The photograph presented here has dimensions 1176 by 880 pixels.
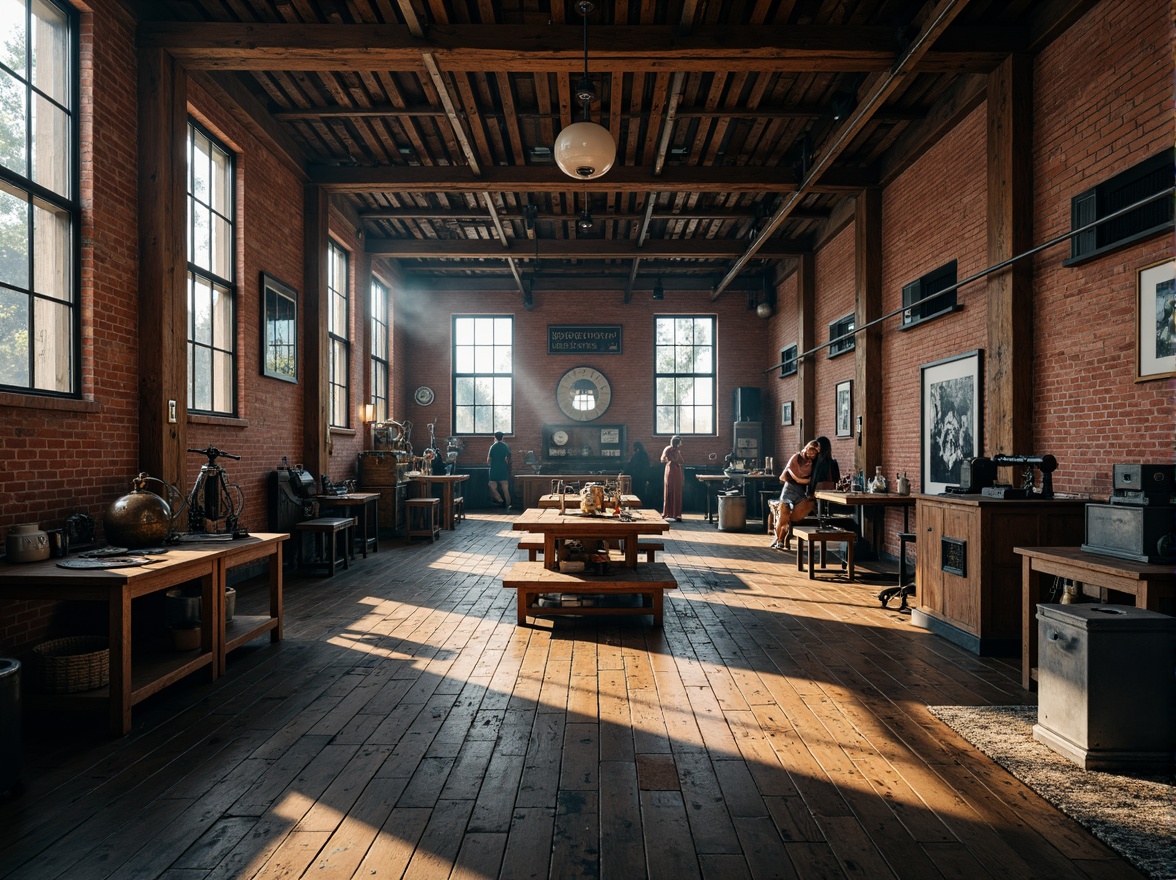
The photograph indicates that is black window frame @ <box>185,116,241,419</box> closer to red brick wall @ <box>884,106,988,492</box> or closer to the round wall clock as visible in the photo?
red brick wall @ <box>884,106,988,492</box>

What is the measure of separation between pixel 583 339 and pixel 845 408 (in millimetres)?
5974

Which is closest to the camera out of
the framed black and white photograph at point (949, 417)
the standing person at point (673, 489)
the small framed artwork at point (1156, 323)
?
the small framed artwork at point (1156, 323)

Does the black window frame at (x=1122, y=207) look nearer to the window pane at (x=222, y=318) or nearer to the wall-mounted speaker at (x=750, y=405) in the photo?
the window pane at (x=222, y=318)

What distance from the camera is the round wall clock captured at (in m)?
13.8

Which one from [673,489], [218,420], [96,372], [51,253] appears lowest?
[673,489]

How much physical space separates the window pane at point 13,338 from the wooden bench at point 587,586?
3041mm

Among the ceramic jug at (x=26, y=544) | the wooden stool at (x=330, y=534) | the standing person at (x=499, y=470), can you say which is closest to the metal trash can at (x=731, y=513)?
the standing person at (x=499, y=470)

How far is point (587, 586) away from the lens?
4781mm

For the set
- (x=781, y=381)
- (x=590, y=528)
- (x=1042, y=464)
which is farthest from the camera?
(x=781, y=381)

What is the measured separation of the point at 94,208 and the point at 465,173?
4427 mm

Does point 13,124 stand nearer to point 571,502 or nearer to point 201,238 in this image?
point 201,238

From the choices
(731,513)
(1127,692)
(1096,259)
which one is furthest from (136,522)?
(731,513)

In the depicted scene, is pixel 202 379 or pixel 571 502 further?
pixel 571 502

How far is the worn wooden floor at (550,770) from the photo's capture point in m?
2.06
